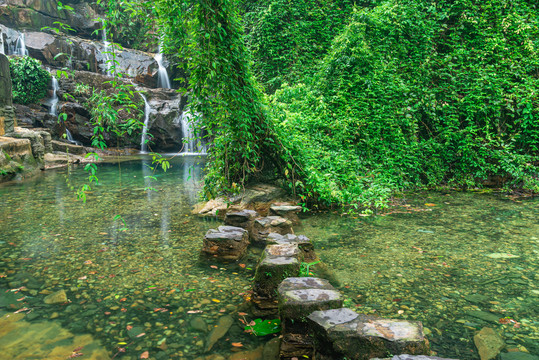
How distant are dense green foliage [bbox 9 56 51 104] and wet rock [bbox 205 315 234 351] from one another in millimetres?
18105

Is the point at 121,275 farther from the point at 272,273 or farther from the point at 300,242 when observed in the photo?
the point at 300,242

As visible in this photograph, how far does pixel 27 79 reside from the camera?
1577cm

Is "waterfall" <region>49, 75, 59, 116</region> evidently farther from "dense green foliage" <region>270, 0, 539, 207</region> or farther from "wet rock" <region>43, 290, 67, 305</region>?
"wet rock" <region>43, 290, 67, 305</region>

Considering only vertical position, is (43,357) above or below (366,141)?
below

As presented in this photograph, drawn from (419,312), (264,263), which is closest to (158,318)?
(264,263)

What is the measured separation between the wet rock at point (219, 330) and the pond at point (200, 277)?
4cm

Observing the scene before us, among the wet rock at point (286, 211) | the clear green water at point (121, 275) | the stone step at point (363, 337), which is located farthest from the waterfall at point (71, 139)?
the stone step at point (363, 337)

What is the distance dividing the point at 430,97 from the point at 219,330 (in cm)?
762

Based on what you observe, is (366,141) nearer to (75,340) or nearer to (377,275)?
(377,275)

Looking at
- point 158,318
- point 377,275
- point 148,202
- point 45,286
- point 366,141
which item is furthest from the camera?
point 366,141

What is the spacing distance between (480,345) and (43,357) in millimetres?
2967

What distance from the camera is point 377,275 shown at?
3.26 metres

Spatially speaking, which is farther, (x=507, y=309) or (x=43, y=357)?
(x=507, y=309)

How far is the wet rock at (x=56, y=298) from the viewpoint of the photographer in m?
2.71
